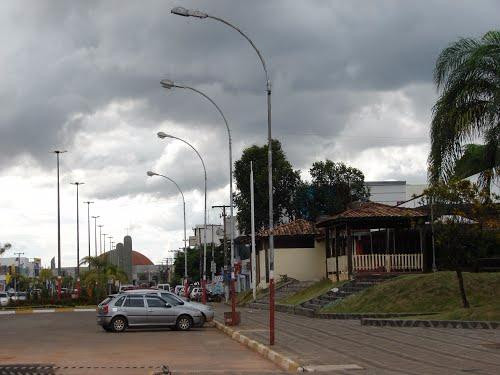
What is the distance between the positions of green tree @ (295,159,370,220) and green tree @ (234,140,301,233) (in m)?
1.78

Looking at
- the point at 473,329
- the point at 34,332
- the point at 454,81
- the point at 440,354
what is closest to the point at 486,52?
the point at 454,81

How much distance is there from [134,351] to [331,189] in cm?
5208

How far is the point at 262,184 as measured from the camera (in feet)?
233

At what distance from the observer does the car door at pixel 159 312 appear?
29688 millimetres

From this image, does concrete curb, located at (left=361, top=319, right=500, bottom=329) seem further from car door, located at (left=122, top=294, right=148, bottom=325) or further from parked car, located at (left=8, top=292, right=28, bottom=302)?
parked car, located at (left=8, top=292, right=28, bottom=302)

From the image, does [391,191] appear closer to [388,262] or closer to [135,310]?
[388,262]

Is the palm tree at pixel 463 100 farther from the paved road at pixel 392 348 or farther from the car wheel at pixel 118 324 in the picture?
the car wheel at pixel 118 324

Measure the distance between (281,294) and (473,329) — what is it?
28085 mm

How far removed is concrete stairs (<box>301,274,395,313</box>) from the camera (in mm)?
36781

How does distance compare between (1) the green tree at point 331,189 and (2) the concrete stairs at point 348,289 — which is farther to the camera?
(1) the green tree at point 331,189

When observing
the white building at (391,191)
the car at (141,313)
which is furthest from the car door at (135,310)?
the white building at (391,191)

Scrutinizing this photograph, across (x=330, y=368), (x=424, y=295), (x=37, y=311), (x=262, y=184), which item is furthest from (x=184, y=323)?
(x=262, y=184)

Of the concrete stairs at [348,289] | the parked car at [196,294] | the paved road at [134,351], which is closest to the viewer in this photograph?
the paved road at [134,351]

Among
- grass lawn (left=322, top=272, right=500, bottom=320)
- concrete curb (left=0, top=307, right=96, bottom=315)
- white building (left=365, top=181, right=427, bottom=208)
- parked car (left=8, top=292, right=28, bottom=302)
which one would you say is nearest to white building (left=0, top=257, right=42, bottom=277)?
parked car (left=8, top=292, right=28, bottom=302)
